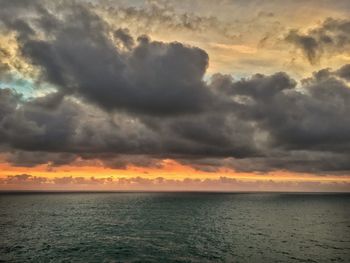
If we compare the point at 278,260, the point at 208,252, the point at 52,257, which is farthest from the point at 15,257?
the point at 278,260

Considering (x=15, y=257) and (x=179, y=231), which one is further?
(x=179, y=231)

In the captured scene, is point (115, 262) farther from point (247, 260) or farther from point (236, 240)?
point (236, 240)

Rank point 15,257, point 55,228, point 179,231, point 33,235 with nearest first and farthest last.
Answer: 1. point 15,257
2. point 33,235
3. point 179,231
4. point 55,228

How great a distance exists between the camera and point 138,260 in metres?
54.5

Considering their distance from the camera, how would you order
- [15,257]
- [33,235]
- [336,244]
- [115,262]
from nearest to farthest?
[115,262]
[15,257]
[336,244]
[33,235]

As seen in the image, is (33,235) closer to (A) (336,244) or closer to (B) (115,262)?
(B) (115,262)

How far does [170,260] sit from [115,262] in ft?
28.7

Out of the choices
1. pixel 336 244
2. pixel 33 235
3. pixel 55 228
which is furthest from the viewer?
pixel 55 228

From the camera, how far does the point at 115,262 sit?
175 ft

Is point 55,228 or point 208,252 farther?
point 55,228

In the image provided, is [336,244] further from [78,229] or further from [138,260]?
[78,229]

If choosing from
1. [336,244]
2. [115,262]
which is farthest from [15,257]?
[336,244]

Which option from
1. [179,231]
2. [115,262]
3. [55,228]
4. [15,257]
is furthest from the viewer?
[55,228]

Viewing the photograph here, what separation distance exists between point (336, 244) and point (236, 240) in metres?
20.9
